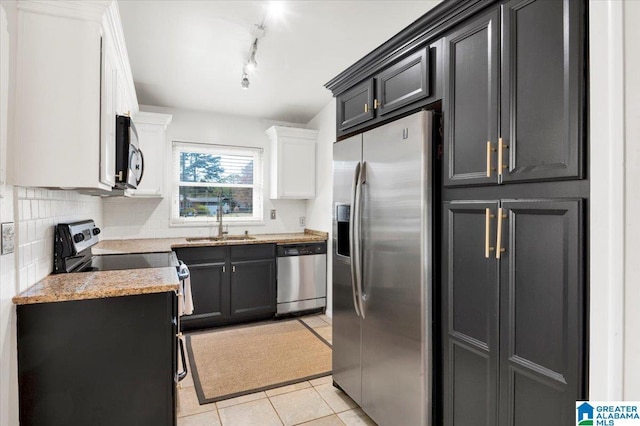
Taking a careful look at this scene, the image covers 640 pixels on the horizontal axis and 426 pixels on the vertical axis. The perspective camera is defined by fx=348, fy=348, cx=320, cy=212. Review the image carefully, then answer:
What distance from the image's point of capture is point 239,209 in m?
4.65

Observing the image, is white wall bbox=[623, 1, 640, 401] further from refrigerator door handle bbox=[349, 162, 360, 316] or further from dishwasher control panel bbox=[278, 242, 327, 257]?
dishwasher control panel bbox=[278, 242, 327, 257]

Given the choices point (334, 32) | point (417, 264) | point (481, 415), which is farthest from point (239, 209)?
point (481, 415)

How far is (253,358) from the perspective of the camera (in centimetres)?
308

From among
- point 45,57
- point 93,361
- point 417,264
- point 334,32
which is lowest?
point 93,361

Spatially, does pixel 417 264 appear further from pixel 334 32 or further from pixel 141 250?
pixel 141 250

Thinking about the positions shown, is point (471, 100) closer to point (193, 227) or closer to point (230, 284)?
point (230, 284)

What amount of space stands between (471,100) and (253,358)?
2.68 metres

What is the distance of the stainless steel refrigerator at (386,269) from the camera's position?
170 cm

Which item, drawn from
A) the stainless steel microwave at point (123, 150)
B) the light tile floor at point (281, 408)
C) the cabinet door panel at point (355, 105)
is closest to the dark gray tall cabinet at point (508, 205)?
the cabinet door panel at point (355, 105)

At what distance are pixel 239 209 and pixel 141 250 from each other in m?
1.68

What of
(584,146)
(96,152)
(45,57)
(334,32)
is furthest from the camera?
(334,32)

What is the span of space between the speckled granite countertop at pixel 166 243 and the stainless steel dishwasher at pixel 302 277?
87 mm

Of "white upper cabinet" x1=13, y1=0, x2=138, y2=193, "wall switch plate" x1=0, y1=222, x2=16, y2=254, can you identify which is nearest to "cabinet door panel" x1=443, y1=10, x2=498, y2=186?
"white upper cabinet" x1=13, y1=0, x2=138, y2=193

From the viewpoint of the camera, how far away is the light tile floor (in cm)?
220
